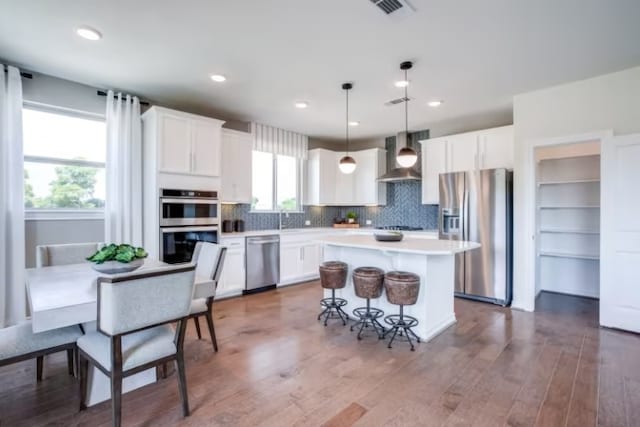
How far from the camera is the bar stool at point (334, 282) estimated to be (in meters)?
3.47

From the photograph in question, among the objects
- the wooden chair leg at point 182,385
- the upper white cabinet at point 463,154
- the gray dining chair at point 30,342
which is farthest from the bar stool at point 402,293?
the upper white cabinet at point 463,154

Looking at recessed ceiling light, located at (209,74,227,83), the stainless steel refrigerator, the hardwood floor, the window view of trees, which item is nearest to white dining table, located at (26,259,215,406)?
the hardwood floor

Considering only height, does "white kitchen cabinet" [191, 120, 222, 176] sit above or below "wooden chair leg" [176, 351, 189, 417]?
above

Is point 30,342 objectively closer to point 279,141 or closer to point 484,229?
point 279,141

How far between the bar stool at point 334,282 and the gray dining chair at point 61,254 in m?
2.32

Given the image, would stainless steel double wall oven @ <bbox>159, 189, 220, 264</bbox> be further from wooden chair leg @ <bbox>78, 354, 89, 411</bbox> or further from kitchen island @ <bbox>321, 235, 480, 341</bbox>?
wooden chair leg @ <bbox>78, 354, 89, 411</bbox>

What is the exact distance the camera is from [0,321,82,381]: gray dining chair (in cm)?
179

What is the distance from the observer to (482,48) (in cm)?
288

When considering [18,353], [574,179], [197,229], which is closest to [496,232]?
[574,179]

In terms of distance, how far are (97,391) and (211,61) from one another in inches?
114

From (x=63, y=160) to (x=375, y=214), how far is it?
16.7 ft

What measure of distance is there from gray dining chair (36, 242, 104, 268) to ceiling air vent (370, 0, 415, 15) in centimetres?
329

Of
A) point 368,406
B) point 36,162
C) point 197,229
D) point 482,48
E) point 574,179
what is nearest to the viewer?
point 368,406

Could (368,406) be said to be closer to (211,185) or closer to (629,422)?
(629,422)
